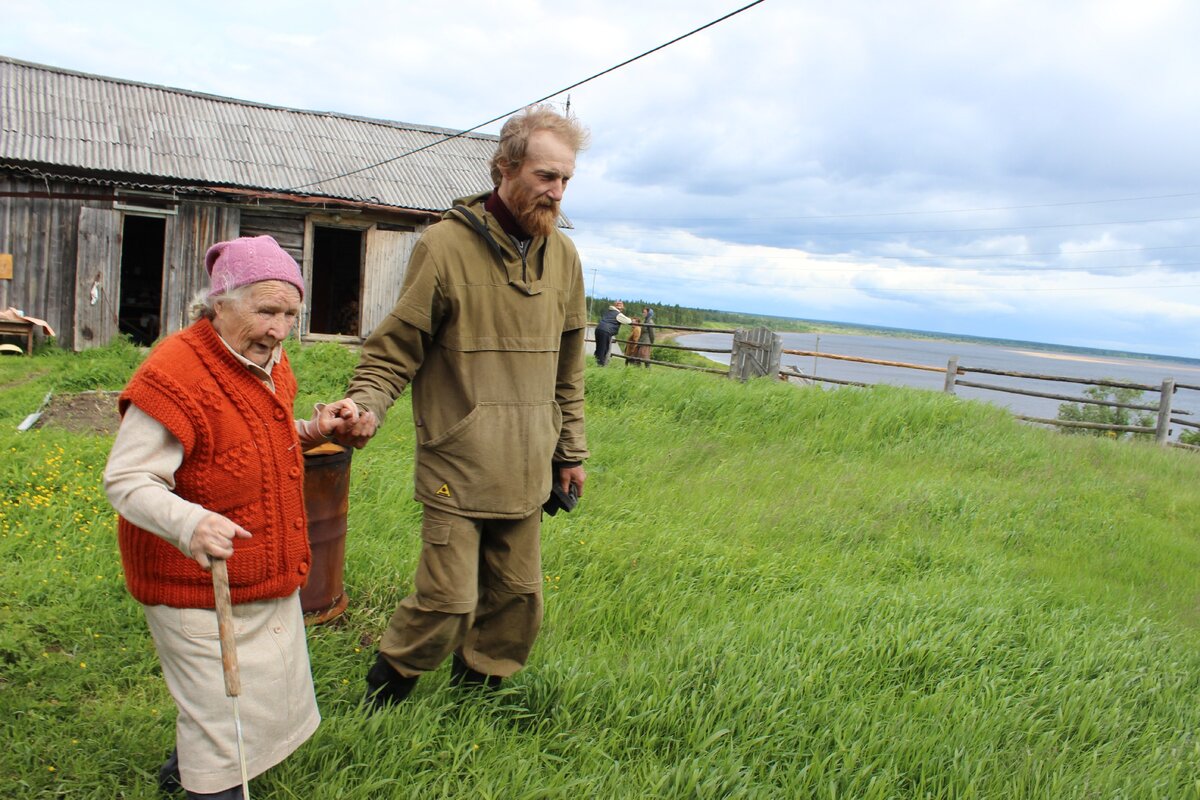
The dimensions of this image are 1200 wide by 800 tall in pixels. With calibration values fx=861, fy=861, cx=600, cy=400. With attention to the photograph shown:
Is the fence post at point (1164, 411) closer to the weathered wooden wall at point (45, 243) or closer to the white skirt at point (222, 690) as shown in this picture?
the white skirt at point (222, 690)

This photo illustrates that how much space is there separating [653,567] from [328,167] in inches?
503

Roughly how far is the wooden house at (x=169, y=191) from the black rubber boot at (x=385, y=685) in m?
11.3

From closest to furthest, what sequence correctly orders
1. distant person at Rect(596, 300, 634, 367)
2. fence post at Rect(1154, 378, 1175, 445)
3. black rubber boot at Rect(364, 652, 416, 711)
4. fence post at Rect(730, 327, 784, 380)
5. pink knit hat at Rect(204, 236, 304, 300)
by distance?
pink knit hat at Rect(204, 236, 304, 300) < black rubber boot at Rect(364, 652, 416, 711) < fence post at Rect(1154, 378, 1175, 445) < fence post at Rect(730, 327, 784, 380) < distant person at Rect(596, 300, 634, 367)

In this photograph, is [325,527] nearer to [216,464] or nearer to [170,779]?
[170,779]

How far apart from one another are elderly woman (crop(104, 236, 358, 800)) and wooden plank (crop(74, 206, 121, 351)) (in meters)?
12.4

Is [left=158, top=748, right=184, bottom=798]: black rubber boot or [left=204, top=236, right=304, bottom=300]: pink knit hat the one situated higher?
[left=204, top=236, right=304, bottom=300]: pink knit hat

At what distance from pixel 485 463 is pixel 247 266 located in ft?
3.05

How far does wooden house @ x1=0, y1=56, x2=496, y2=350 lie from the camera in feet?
41.5

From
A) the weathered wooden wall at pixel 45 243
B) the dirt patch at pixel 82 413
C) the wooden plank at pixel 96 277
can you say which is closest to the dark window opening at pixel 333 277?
the wooden plank at pixel 96 277

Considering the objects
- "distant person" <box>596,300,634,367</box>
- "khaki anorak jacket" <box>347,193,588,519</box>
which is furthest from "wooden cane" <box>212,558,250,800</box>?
"distant person" <box>596,300,634,367</box>

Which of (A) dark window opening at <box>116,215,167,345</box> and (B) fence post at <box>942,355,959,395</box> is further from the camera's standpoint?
(A) dark window opening at <box>116,215,167,345</box>

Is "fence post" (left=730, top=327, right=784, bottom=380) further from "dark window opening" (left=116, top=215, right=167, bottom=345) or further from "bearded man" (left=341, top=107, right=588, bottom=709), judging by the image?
"dark window opening" (left=116, top=215, right=167, bottom=345)

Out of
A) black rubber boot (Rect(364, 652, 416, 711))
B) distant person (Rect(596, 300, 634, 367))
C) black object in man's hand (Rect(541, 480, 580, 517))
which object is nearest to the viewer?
black rubber boot (Rect(364, 652, 416, 711))

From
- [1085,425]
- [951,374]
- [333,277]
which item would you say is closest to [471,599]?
[1085,425]
